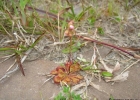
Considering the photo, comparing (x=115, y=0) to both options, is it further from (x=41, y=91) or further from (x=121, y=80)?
(x=41, y=91)

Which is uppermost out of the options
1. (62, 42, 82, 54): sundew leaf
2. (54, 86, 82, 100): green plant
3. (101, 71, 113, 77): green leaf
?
(62, 42, 82, 54): sundew leaf

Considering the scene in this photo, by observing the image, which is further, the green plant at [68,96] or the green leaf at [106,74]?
the green leaf at [106,74]

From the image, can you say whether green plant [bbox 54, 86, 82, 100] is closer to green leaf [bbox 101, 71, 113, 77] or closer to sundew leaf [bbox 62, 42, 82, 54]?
green leaf [bbox 101, 71, 113, 77]

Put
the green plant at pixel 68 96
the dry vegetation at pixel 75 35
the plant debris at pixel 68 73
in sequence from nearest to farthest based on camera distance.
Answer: the green plant at pixel 68 96
the plant debris at pixel 68 73
the dry vegetation at pixel 75 35

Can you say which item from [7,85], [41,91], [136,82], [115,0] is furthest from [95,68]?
[115,0]

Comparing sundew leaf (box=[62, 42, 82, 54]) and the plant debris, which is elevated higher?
sundew leaf (box=[62, 42, 82, 54])

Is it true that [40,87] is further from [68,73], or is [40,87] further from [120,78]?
[120,78]

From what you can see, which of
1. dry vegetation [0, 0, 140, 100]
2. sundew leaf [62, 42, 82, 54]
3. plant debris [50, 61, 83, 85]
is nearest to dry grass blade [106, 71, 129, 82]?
dry vegetation [0, 0, 140, 100]

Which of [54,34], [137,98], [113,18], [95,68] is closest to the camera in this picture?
[137,98]

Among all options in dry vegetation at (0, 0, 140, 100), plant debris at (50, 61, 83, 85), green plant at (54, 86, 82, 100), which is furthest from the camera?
dry vegetation at (0, 0, 140, 100)

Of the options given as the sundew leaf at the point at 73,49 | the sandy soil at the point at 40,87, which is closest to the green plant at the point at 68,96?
the sandy soil at the point at 40,87

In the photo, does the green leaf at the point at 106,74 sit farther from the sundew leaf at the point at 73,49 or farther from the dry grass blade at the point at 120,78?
the sundew leaf at the point at 73,49
